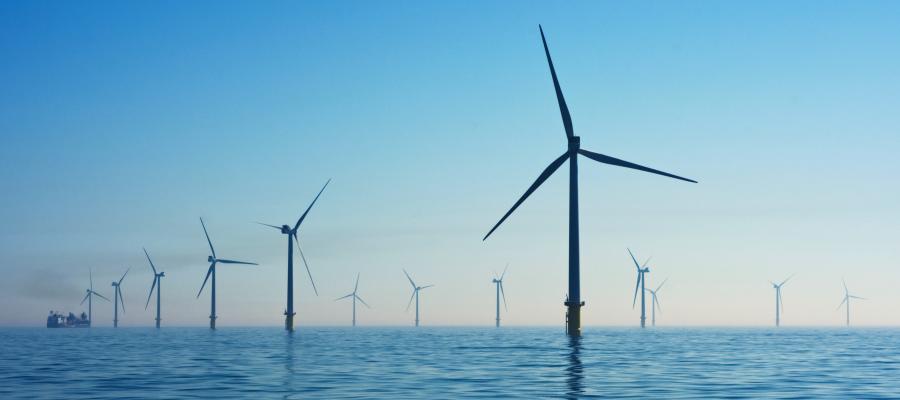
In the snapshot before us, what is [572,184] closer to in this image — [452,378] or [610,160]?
[610,160]

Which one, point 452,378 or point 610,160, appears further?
point 610,160

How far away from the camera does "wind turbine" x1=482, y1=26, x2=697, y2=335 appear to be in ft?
292

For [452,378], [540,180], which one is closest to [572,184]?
[540,180]

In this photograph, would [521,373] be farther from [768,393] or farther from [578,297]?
[578,297]

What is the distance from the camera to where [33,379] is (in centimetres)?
4822

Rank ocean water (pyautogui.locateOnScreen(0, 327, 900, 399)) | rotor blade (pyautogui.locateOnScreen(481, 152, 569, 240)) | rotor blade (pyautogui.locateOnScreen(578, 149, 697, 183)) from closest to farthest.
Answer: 1. ocean water (pyautogui.locateOnScreen(0, 327, 900, 399))
2. rotor blade (pyautogui.locateOnScreen(481, 152, 569, 240))
3. rotor blade (pyautogui.locateOnScreen(578, 149, 697, 183))

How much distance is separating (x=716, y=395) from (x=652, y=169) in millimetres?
55323

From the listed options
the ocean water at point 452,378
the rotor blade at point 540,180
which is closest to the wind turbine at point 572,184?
the rotor blade at point 540,180

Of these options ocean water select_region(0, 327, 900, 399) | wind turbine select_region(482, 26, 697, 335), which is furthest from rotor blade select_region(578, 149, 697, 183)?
ocean water select_region(0, 327, 900, 399)

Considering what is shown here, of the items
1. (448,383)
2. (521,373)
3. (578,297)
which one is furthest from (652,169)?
(448,383)

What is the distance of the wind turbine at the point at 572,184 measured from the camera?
89125mm

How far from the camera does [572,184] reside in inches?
3639

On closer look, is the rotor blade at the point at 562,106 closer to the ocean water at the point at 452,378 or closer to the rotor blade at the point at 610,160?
the rotor blade at the point at 610,160

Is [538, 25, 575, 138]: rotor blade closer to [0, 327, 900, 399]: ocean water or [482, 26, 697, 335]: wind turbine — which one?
[482, 26, 697, 335]: wind turbine
